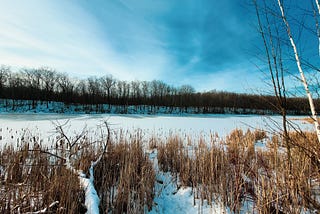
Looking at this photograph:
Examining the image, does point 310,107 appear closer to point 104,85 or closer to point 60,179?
point 60,179

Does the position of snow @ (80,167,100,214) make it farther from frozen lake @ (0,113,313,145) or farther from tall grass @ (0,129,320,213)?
frozen lake @ (0,113,313,145)

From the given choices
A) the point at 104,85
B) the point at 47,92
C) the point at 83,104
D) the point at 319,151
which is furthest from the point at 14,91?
the point at 319,151

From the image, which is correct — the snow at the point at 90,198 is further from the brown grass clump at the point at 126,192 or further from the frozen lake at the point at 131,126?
the frozen lake at the point at 131,126

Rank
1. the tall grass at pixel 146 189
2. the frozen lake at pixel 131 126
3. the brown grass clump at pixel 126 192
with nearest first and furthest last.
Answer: the tall grass at pixel 146 189 → the brown grass clump at pixel 126 192 → the frozen lake at pixel 131 126

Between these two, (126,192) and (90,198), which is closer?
(90,198)

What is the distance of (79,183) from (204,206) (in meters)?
1.73

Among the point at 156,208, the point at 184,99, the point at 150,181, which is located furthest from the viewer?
the point at 184,99

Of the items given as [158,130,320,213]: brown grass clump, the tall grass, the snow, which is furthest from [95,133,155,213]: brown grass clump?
[158,130,320,213]: brown grass clump

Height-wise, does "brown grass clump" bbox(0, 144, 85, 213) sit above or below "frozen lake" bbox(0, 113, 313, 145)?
above

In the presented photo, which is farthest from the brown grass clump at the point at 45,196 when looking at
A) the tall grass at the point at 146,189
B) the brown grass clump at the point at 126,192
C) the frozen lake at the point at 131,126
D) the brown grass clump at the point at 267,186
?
the brown grass clump at the point at 267,186

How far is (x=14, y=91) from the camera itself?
3559cm

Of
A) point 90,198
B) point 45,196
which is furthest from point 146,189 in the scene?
point 45,196

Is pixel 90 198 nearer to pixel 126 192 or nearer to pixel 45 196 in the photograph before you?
pixel 126 192

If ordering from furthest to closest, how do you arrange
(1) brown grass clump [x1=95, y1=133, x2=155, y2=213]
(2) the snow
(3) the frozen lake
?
1. (3) the frozen lake
2. (1) brown grass clump [x1=95, y1=133, x2=155, y2=213]
3. (2) the snow
